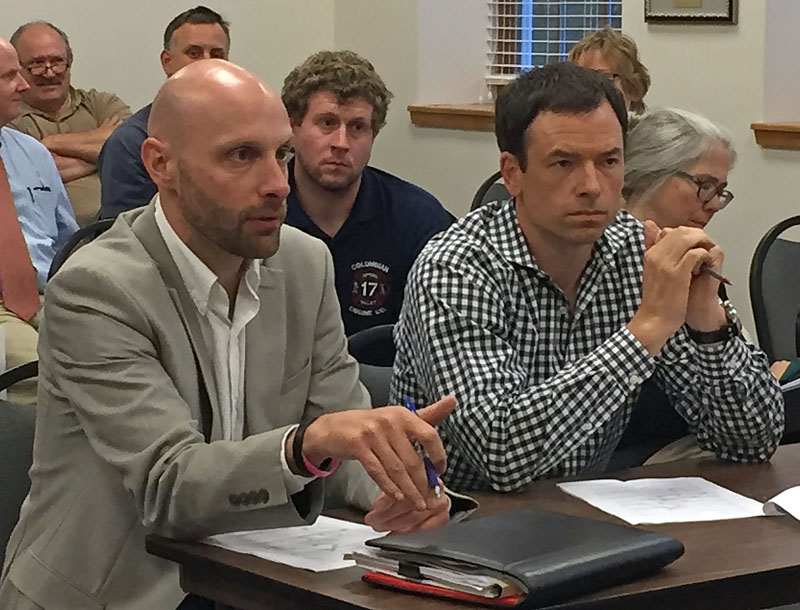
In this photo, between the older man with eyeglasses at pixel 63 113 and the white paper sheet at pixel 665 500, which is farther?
the older man with eyeglasses at pixel 63 113

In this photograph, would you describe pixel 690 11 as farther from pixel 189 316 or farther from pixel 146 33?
pixel 189 316

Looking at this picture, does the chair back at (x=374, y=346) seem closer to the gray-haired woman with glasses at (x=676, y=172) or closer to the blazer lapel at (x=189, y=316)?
the gray-haired woman with glasses at (x=676, y=172)

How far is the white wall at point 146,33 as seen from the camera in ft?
20.8

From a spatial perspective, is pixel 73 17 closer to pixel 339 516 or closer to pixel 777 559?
pixel 339 516

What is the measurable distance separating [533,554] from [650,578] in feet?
0.48

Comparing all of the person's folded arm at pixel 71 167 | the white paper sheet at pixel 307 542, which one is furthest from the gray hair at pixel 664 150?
the person's folded arm at pixel 71 167

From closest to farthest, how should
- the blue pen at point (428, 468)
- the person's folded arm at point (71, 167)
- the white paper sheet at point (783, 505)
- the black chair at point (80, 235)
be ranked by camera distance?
the blue pen at point (428, 468) < the white paper sheet at point (783, 505) < the black chair at point (80, 235) < the person's folded arm at point (71, 167)

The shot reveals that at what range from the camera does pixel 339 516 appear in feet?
6.48

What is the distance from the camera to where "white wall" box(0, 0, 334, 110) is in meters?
6.35

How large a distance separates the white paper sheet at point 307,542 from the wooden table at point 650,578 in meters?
0.02

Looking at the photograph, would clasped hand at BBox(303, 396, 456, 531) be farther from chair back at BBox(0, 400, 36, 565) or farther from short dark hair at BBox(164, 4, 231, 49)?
short dark hair at BBox(164, 4, 231, 49)

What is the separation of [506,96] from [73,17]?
4252mm

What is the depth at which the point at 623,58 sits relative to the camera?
15.3 feet

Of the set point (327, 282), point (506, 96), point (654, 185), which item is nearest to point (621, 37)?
point (654, 185)
